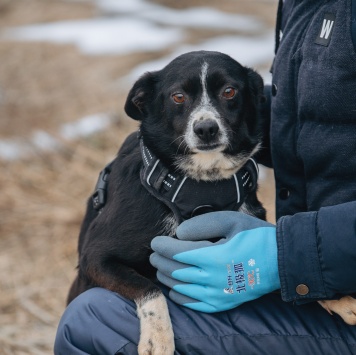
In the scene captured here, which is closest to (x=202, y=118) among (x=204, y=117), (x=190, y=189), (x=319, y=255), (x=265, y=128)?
(x=204, y=117)

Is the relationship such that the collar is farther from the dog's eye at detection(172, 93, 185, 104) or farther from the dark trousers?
the dark trousers

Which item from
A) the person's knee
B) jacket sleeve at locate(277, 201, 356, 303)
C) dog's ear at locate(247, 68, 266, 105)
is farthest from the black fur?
jacket sleeve at locate(277, 201, 356, 303)

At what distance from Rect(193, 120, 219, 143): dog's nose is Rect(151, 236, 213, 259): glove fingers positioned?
1.42 feet

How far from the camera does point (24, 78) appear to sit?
834 centimetres

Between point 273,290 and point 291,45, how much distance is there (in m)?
0.85

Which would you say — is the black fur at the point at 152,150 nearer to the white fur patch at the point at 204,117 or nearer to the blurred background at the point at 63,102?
the white fur patch at the point at 204,117

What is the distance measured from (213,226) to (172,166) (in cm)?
38

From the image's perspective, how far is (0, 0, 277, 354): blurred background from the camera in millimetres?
4531

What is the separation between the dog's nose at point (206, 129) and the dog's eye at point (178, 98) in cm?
16

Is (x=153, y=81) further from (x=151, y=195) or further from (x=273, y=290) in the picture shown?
(x=273, y=290)

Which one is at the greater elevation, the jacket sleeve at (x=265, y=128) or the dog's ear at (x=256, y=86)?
the dog's ear at (x=256, y=86)

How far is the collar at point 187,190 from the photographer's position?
2.50 m

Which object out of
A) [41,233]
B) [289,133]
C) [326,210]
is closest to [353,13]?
[289,133]

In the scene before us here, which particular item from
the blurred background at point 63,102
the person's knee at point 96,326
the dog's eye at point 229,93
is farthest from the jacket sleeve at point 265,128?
the blurred background at point 63,102
